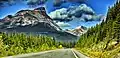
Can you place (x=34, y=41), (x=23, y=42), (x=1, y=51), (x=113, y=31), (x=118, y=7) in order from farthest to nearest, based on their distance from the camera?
(x=34, y=41) < (x=23, y=42) < (x=118, y=7) < (x=113, y=31) < (x=1, y=51)

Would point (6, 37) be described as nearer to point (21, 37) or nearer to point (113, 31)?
point (21, 37)

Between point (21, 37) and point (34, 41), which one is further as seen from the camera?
point (34, 41)

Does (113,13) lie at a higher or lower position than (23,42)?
higher

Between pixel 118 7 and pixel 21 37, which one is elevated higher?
pixel 118 7

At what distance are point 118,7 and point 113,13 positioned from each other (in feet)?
19.9

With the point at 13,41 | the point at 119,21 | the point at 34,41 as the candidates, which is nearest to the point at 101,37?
the point at 119,21

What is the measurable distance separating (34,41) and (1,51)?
8089cm

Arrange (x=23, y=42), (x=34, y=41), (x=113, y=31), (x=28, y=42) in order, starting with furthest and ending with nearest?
1. (x=34, y=41)
2. (x=28, y=42)
3. (x=23, y=42)
4. (x=113, y=31)

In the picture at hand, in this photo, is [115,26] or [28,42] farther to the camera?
[28,42]

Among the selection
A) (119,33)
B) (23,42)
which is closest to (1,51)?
(119,33)

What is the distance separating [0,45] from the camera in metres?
73.5

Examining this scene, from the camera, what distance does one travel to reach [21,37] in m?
128

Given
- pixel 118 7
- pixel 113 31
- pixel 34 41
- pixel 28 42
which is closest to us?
pixel 113 31

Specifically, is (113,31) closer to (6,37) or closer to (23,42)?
(6,37)
